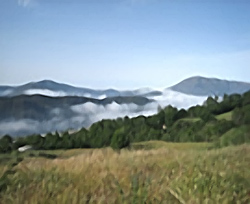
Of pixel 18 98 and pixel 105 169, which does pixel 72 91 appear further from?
pixel 105 169

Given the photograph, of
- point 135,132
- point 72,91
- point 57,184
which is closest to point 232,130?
point 135,132

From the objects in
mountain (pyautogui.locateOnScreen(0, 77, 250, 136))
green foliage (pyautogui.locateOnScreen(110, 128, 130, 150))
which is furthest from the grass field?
mountain (pyautogui.locateOnScreen(0, 77, 250, 136))

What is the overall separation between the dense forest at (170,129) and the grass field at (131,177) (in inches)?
2.4

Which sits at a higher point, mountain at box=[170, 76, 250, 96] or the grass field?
mountain at box=[170, 76, 250, 96]

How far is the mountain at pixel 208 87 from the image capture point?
2420 millimetres

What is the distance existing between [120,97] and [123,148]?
0.34m

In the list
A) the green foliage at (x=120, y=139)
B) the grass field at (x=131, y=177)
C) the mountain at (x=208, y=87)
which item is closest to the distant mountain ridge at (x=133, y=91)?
the mountain at (x=208, y=87)

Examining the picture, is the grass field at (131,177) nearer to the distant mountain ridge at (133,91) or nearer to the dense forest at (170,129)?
the dense forest at (170,129)

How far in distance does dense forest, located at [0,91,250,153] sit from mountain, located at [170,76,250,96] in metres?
0.05

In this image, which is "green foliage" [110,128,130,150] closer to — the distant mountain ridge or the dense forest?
the dense forest

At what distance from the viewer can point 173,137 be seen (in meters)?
2.25

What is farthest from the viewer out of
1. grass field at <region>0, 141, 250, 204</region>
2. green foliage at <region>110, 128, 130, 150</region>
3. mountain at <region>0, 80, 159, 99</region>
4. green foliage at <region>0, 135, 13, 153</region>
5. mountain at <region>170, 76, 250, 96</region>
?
mountain at <region>170, 76, 250, 96</region>

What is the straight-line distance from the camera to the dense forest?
75.6 inches

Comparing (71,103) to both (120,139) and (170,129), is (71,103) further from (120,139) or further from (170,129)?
(170,129)
